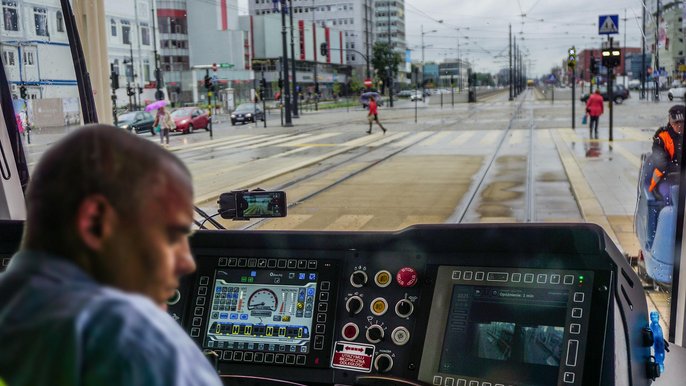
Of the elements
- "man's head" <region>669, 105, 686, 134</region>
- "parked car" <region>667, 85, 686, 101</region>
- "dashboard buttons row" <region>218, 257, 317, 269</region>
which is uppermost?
"parked car" <region>667, 85, 686, 101</region>

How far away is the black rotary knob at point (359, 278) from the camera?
2.46 metres

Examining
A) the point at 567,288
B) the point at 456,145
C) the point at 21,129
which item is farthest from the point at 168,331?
the point at 456,145

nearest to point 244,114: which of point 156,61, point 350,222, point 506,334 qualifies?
point 350,222

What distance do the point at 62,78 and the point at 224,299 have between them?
189 cm

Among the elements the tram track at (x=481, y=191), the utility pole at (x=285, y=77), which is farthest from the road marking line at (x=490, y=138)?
the utility pole at (x=285, y=77)

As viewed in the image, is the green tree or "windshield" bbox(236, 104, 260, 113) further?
"windshield" bbox(236, 104, 260, 113)

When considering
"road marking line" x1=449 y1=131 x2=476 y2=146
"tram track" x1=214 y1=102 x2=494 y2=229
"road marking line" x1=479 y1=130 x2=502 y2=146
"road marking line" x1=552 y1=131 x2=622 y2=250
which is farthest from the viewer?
"road marking line" x1=449 y1=131 x2=476 y2=146

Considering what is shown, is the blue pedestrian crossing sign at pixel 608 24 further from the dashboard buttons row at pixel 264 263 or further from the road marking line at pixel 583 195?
the dashboard buttons row at pixel 264 263

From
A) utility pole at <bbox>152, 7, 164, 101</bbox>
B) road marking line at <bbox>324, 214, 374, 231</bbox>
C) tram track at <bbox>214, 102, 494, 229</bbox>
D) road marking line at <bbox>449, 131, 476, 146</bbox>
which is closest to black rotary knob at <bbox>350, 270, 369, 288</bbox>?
utility pole at <bbox>152, 7, 164, 101</bbox>

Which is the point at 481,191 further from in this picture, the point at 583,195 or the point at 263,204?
the point at 263,204

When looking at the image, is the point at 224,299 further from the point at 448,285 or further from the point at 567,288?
the point at 567,288

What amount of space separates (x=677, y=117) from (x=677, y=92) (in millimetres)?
105

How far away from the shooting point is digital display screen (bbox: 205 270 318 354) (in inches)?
99.5

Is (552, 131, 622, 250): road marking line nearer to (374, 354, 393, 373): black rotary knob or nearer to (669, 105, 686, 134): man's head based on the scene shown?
(669, 105, 686, 134): man's head
